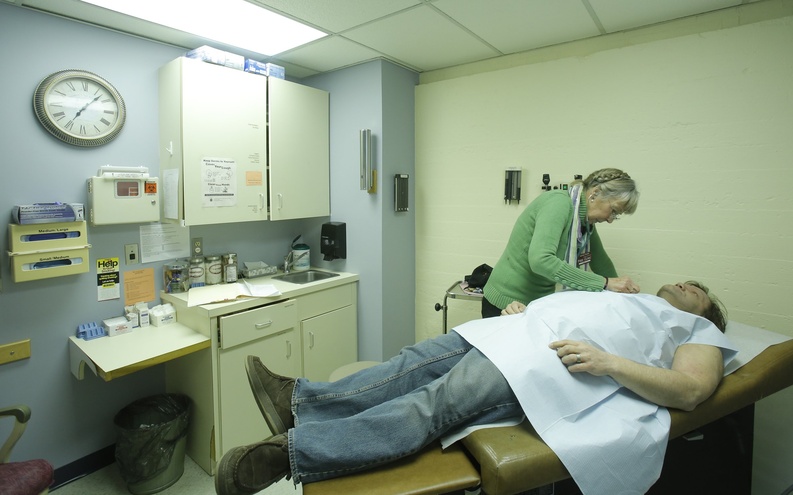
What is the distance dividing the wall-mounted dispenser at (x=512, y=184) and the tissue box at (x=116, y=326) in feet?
7.77

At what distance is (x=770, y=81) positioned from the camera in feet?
6.50

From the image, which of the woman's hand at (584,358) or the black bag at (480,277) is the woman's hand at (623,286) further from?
the black bag at (480,277)

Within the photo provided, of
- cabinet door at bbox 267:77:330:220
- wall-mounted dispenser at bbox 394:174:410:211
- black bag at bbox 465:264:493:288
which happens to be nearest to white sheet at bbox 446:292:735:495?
black bag at bbox 465:264:493:288

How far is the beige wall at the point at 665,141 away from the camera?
6.60ft

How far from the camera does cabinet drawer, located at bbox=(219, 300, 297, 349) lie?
2205 millimetres

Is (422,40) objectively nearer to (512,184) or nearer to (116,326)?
(512,184)

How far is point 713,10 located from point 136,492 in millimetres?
3794

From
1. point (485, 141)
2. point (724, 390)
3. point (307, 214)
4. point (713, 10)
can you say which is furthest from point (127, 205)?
point (713, 10)

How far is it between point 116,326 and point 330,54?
2047mm

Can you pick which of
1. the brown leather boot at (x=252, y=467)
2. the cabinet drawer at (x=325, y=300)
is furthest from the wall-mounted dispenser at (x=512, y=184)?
the brown leather boot at (x=252, y=467)

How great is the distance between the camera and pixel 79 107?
2.15 m

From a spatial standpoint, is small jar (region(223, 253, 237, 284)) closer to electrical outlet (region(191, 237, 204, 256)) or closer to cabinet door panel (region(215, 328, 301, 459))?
electrical outlet (region(191, 237, 204, 256))

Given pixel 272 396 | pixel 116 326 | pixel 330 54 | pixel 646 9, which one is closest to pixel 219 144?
pixel 330 54

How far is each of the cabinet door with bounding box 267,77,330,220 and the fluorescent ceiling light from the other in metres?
0.27
